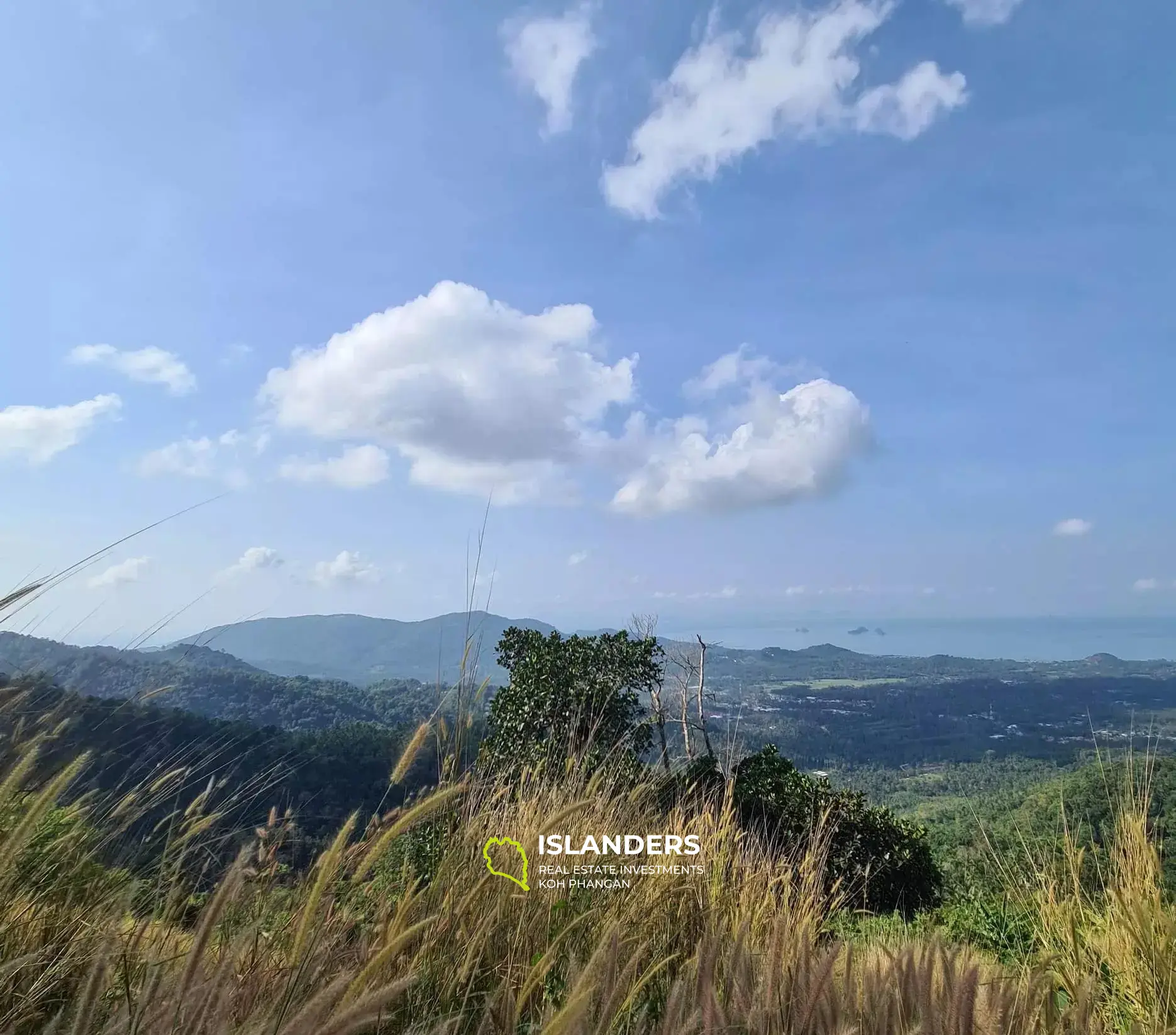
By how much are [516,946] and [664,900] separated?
0.71 metres

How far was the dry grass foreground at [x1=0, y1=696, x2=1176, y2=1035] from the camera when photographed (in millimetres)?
1022

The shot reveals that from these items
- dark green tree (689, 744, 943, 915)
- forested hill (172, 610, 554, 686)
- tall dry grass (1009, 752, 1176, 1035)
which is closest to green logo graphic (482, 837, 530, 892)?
tall dry grass (1009, 752, 1176, 1035)

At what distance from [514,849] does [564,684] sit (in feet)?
23.5

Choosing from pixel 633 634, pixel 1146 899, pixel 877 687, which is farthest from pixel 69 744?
pixel 877 687

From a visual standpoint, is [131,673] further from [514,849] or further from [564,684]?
[564,684]

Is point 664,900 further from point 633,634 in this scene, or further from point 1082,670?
point 1082,670

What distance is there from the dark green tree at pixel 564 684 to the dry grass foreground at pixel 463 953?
5.96 m

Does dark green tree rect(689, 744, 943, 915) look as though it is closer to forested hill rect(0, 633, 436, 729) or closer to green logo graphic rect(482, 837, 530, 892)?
forested hill rect(0, 633, 436, 729)

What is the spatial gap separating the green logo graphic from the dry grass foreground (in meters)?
0.04

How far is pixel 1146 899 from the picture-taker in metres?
2.43

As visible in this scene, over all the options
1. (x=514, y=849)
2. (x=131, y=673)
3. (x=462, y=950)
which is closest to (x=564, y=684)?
(x=131, y=673)

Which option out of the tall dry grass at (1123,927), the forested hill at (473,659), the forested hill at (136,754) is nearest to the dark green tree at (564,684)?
the forested hill at (473,659)

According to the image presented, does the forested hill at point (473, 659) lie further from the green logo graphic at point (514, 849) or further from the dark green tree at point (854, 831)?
the dark green tree at point (854, 831)

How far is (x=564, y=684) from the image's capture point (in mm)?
9312
